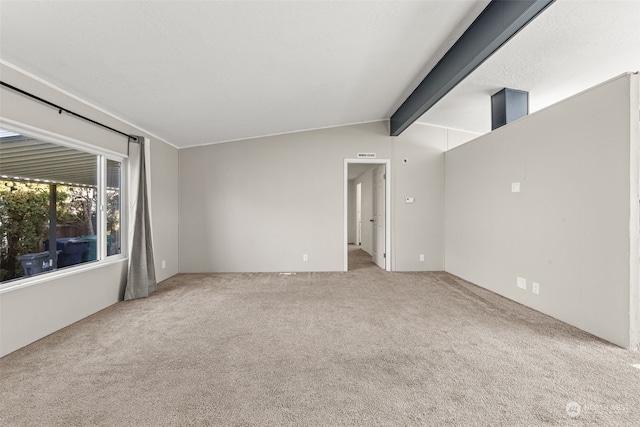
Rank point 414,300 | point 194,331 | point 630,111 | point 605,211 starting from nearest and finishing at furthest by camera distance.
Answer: point 630,111, point 605,211, point 194,331, point 414,300

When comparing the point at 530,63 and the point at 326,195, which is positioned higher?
the point at 530,63

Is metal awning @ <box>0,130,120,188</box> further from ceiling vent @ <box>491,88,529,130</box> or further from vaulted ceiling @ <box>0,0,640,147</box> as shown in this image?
ceiling vent @ <box>491,88,529,130</box>

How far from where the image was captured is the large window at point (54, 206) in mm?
2400

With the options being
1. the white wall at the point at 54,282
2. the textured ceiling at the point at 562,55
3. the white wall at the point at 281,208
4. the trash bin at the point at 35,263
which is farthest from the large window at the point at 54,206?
Result: the textured ceiling at the point at 562,55

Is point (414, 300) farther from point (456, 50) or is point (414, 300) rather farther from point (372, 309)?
point (456, 50)

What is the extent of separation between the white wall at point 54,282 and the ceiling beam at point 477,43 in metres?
3.93

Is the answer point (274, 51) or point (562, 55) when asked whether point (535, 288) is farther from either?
Answer: point (274, 51)

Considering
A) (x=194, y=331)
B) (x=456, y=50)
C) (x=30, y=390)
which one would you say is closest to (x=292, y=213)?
(x=194, y=331)

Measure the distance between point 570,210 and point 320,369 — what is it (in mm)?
2874

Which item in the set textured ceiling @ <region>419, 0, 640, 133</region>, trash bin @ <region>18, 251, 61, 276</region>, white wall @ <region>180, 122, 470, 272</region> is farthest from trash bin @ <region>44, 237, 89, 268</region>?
textured ceiling @ <region>419, 0, 640, 133</region>

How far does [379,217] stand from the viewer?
5.83 metres

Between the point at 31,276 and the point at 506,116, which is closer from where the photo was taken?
the point at 31,276

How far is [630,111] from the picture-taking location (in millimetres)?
2299

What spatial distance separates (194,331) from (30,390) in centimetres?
111
